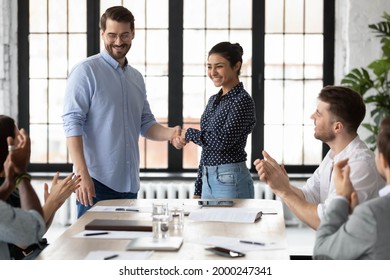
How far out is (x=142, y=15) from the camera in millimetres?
6418

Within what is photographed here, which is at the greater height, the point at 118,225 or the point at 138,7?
the point at 138,7

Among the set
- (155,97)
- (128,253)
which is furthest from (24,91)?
(128,253)

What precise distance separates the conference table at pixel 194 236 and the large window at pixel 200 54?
2.91m

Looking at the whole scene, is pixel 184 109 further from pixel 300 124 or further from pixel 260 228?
pixel 260 228

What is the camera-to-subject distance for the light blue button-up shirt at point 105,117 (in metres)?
3.83

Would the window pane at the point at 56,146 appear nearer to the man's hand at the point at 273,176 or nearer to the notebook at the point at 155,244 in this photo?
the man's hand at the point at 273,176

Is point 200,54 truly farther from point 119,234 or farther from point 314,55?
point 119,234

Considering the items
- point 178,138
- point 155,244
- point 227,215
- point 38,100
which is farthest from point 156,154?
point 155,244

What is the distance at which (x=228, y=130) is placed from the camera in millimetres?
3885

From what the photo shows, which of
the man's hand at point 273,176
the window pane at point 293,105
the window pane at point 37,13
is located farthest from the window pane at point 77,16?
the man's hand at point 273,176

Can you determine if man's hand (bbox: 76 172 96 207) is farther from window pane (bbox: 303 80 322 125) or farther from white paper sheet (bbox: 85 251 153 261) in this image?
window pane (bbox: 303 80 322 125)

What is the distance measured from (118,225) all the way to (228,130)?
1168mm

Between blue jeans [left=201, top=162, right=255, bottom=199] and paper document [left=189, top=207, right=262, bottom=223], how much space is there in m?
0.50

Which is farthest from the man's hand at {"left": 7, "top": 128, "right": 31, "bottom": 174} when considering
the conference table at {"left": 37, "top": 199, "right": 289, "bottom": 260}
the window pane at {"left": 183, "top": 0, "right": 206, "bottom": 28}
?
the window pane at {"left": 183, "top": 0, "right": 206, "bottom": 28}
